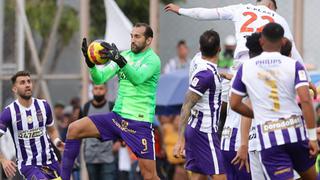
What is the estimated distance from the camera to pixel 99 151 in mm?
18219

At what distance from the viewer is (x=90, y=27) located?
864 inches

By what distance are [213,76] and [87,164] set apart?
5.43 meters

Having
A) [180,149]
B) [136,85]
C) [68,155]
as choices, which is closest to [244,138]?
[180,149]

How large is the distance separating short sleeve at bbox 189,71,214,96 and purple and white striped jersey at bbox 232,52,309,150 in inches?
79.5

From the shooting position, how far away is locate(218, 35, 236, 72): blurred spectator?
60.4 feet

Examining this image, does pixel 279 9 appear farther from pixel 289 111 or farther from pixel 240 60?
pixel 289 111

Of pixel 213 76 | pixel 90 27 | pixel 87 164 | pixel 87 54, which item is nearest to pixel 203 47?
pixel 213 76

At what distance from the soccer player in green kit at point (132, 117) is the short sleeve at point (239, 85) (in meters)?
2.38

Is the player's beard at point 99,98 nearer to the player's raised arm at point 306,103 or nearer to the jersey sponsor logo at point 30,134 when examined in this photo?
the jersey sponsor logo at point 30,134

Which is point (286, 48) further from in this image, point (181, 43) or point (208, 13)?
point (181, 43)

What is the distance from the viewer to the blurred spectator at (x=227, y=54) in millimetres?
18422

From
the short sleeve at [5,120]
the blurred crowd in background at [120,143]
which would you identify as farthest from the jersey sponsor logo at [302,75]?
the blurred crowd in background at [120,143]

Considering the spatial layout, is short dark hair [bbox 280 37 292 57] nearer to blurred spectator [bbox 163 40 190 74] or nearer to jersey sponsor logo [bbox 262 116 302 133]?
jersey sponsor logo [bbox 262 116 302 133]

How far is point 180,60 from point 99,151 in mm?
3113
